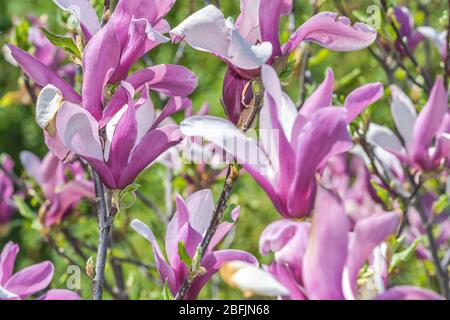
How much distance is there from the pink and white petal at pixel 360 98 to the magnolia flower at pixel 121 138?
0.17 meters

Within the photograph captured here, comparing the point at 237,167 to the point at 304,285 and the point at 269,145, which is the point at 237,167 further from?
the point at 304,285

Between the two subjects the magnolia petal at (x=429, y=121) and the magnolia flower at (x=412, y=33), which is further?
the magnolia flower at (x=412, y=33)

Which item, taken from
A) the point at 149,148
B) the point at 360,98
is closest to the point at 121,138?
the point at 149,148

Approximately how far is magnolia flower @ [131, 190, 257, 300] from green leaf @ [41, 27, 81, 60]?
0.62 feet

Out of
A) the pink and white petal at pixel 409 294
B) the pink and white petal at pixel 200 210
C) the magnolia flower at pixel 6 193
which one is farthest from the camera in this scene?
the magnolia flower at pixel 6 193

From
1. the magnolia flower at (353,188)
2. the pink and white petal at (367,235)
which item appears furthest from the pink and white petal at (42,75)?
the magnolia flower at (353,188)

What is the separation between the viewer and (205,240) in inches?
28.7

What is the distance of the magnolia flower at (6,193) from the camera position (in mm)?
1610

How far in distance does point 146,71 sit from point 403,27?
74 centimetres

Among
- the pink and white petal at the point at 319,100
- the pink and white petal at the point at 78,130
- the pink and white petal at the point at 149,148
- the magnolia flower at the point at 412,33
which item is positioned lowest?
the magnolia flower at the point at 412,33

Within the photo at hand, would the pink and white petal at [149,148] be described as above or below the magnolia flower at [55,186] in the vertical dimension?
above

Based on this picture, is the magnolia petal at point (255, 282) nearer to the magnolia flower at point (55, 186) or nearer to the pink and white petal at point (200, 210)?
the pink and white petal at point (200, 210)

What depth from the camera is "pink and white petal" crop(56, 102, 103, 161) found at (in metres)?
0.70

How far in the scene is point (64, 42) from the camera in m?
0.75
